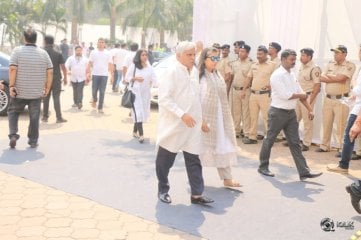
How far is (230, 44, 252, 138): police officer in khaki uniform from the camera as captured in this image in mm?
8359

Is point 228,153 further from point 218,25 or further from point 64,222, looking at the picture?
point 218,25

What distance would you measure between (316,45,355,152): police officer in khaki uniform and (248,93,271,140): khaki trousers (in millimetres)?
958

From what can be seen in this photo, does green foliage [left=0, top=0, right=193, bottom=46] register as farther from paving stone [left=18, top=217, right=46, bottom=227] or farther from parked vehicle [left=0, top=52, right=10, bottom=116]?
paving stone [left=18, top=217, right=46, bottom=227]

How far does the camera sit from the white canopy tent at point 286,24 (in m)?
7.55

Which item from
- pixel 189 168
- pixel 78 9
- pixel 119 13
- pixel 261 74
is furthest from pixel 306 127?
pixel 119 13

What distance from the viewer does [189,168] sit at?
4797mm

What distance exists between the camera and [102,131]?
881 centimetres

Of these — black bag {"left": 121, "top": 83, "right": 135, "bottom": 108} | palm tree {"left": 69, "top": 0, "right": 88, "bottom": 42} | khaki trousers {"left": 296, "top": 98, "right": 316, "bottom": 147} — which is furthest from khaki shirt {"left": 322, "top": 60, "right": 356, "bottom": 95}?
palm tree {"left": 69, "top": 0, "right": 88, "bottom": 42}

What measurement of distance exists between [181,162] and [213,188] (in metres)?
1.27

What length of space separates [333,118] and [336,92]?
18.7 inches

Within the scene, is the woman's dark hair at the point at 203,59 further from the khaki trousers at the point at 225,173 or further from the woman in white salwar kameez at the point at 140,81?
the woman in white salwar kameez at the point at 140,81

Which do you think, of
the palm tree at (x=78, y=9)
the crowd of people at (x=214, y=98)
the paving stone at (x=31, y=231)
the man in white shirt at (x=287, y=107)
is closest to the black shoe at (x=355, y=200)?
the crowd of people at (x=214, y=98)

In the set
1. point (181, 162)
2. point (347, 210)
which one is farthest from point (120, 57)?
point (347, 210)

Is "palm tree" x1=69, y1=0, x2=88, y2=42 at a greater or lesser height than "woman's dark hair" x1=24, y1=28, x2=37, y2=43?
greater
